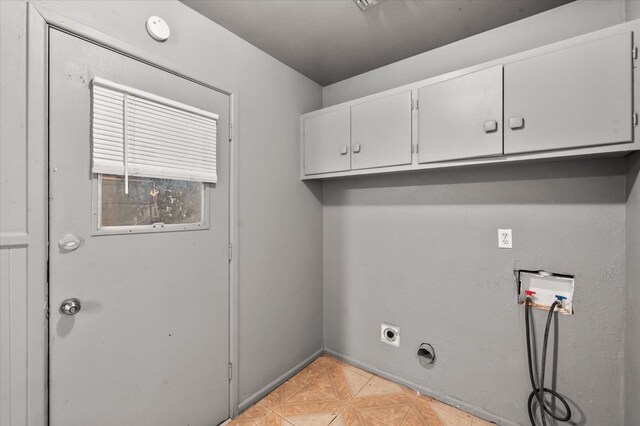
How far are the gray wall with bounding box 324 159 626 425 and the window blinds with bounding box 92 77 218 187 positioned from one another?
126cm

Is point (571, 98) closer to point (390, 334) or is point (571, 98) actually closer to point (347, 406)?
point (390, 334)

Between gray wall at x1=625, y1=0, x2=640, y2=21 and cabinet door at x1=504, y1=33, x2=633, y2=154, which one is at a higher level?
gray wall at x1=625, y1=0, x2=640, y2=21

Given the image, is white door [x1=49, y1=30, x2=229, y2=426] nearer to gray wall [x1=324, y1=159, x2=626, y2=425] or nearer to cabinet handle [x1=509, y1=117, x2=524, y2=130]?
gray wall [x1=324, y1=159, x2=626, y2=425]

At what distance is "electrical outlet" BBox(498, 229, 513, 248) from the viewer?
5.88 feet

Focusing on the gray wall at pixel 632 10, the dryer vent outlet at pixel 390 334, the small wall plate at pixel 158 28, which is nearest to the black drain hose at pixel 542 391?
the dryer vent outlet at pixel 390 334

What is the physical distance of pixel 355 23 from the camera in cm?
184

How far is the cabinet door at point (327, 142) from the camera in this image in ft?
7.12

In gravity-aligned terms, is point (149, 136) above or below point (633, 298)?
above

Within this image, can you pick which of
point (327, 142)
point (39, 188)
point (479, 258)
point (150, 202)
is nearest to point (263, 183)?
point (327, 142)

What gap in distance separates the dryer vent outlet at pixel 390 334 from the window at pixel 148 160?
1623mm

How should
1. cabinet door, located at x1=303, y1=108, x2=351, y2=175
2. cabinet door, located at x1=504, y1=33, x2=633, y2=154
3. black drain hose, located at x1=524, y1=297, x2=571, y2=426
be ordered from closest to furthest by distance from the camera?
cabinet door, located at x1=504, y1=33, x2=633, y2=154 < black drain hose, located at x1=524, y1=297, x2=571, y2=426 < cabinet door, located at x1=303, y1=108, x2=351, y2=175

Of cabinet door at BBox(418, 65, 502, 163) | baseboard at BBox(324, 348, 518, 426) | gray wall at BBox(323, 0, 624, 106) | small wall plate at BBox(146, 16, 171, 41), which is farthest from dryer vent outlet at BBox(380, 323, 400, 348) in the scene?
small wall plate at BBox(146, 16, 171, 41)

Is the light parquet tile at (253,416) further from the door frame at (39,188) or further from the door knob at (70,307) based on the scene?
the door knob at (70,307)

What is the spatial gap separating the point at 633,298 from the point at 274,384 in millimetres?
2248
